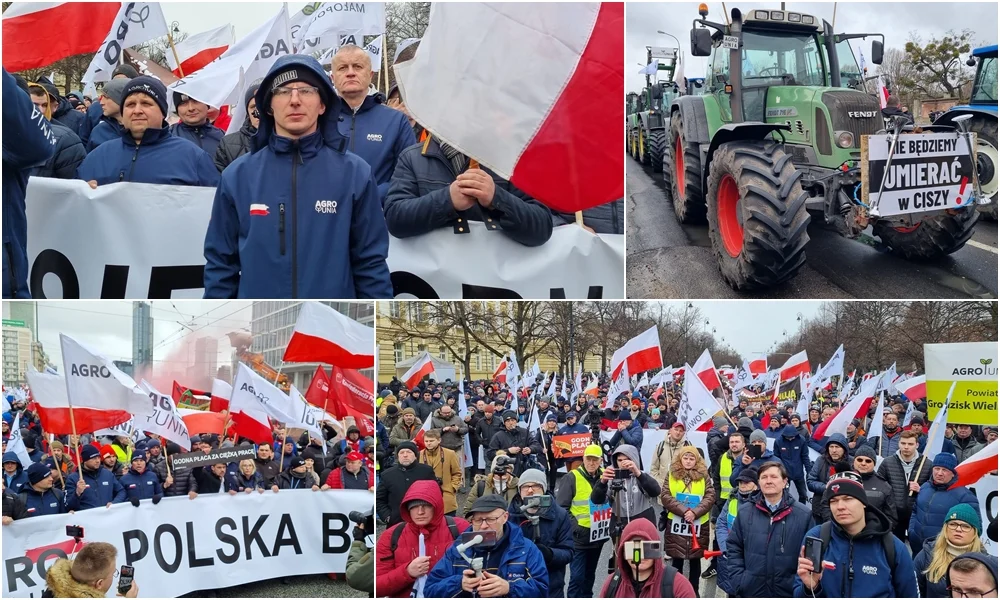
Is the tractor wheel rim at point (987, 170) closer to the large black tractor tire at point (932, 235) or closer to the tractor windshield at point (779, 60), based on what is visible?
the large black tractor tire at point (932, 235)

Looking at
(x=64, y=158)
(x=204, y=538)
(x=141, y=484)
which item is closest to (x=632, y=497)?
(x=204, y=538)

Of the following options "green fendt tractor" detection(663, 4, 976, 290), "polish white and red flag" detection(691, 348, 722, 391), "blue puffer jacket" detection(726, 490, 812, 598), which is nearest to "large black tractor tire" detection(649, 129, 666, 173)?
"green fendt tractor" detection(663, 4, 976, 290)

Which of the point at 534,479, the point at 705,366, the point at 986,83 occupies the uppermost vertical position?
the point at 986,83

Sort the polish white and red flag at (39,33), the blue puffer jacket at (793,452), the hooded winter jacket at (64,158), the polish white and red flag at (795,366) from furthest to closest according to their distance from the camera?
the polish white and red flag at (795,366)
the blue puffer jacket at (793,452)
the polish white and red flag at (39,33)
the hooded winter jacket at (64,158)

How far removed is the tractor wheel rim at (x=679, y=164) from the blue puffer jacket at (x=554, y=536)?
445 centimetres

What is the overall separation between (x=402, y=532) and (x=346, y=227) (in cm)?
205

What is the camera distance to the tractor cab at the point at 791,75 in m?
7.68

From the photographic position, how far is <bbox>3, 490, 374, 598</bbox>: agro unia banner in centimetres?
586

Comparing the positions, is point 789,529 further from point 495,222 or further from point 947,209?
point 947,209

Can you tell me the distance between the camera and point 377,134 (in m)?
5.13

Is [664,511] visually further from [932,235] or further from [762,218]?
[932,235]

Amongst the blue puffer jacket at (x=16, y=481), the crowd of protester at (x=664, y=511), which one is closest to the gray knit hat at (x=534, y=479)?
the crowd of protester at (x=664, y=511)

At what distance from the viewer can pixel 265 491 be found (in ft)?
23.5

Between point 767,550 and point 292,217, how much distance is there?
11.3ft
